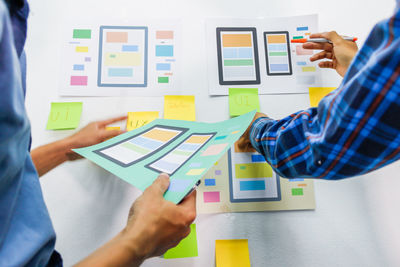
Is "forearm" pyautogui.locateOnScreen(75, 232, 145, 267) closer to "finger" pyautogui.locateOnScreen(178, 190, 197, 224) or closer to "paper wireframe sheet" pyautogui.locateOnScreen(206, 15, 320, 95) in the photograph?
"finger" pyautogui.locateOnScreen(178, 190, 197, 224)

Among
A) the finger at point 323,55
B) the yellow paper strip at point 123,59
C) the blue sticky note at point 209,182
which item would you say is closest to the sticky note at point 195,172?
the blue sticky note at point 209,182

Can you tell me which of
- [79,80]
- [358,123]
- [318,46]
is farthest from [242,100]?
[79,80]

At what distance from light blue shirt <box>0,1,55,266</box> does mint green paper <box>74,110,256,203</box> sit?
133mm

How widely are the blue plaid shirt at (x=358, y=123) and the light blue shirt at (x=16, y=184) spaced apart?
394 mm

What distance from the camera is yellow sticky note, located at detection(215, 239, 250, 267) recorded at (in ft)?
1.86

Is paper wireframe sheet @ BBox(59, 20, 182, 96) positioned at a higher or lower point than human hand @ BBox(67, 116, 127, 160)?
higher

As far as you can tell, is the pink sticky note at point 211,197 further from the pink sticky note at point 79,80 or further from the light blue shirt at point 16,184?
the pink sticky note at point 79,80

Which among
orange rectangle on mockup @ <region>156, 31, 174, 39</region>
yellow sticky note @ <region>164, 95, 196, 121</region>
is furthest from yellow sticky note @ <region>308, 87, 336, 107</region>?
orange rectangle on mockup @ <region>156, 31, 174, 39</region>

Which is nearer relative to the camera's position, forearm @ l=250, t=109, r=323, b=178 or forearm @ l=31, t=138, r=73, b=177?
forearm @ l=250, t=109, r=323, b=178

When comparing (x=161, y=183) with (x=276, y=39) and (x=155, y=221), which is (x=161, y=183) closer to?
(x=155, y=221)

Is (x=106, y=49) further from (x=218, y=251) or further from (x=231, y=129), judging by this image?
(x=218, y=251)

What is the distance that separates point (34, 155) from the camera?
1.81 ft

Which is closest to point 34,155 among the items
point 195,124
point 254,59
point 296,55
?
point 195,124

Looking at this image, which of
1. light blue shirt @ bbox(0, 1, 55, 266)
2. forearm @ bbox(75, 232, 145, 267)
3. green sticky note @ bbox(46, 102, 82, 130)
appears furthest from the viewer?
green sticky note @ bbox(46, 102, 82, 130)
